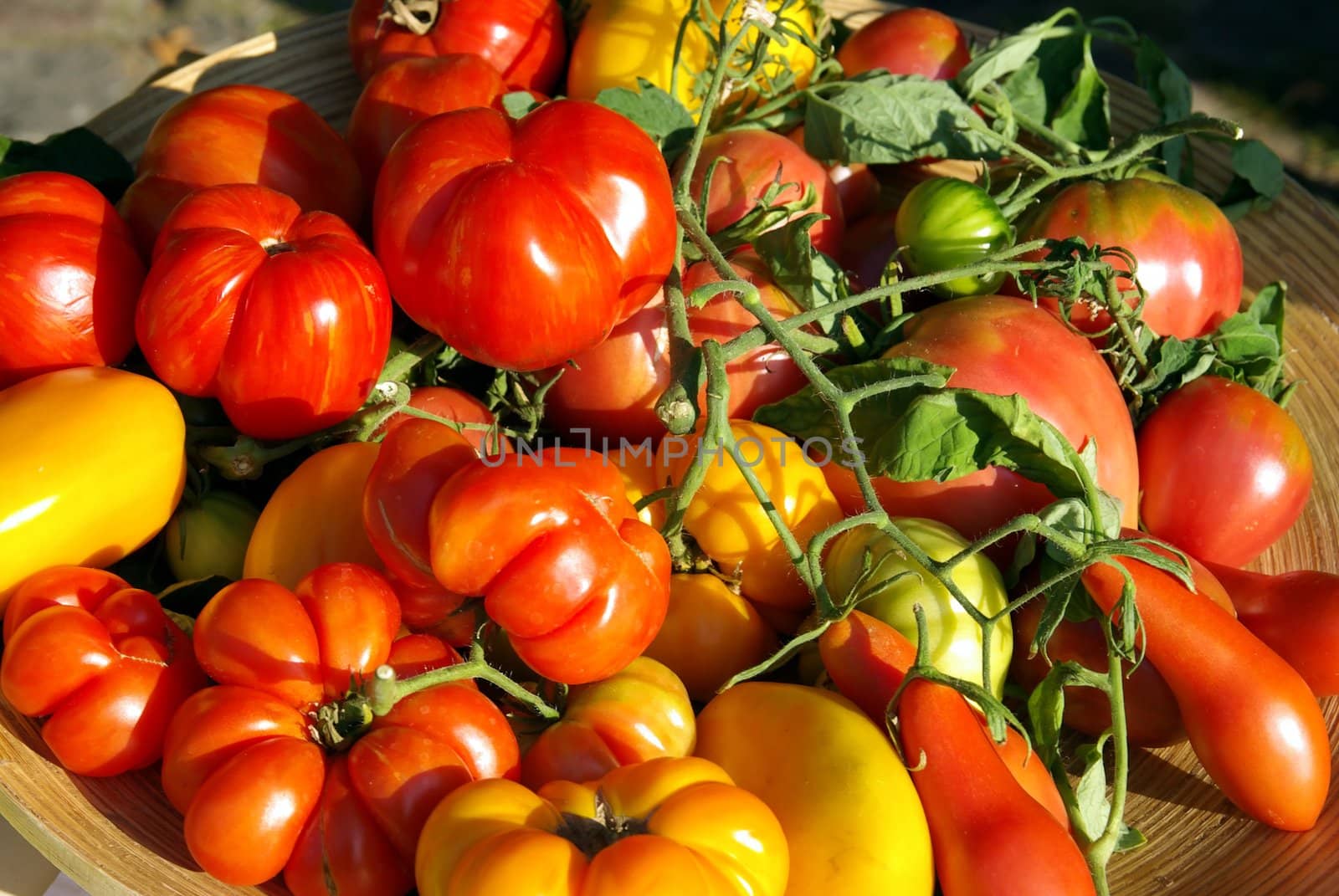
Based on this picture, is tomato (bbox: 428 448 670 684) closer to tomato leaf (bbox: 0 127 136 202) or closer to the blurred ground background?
tomato leaf (bbox: 0 127 136 202)

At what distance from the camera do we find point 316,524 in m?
1.14

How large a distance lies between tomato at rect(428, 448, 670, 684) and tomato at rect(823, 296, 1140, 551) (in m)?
0.36

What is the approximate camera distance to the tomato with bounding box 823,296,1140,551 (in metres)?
1.25

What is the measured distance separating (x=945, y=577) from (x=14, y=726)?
0.87 metres

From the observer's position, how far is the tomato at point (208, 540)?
4.05 feet

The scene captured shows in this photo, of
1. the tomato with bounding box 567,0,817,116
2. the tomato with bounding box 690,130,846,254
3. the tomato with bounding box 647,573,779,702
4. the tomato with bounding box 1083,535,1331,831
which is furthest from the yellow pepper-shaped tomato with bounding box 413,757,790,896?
the tomato with bounding box 567,0,817,116

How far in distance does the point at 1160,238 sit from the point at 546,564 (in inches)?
35.1

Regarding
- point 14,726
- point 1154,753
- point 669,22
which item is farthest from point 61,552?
point 1154,753

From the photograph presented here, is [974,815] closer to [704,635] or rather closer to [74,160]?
[704,635]

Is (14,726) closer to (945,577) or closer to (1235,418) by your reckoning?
(945,577)

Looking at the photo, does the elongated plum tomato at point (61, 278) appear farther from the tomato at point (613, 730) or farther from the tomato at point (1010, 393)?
the tomato at point (1010, 393)

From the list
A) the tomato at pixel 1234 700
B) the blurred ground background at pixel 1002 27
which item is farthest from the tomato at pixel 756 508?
the blurred ground background at pixel 1002 27

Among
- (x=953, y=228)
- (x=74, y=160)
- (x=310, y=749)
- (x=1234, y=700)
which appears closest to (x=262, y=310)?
(x=310, y=749)

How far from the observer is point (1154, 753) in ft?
4.05
